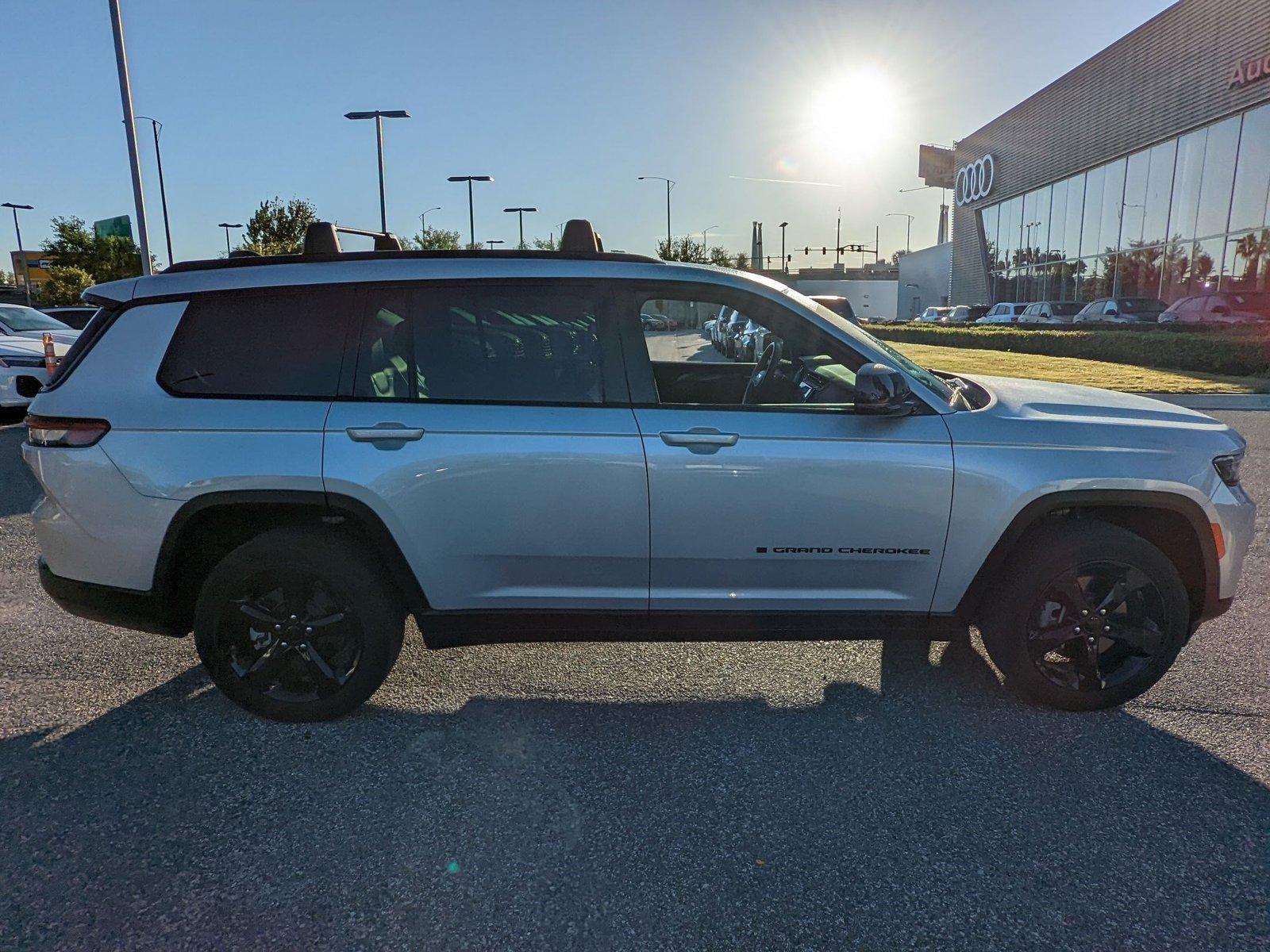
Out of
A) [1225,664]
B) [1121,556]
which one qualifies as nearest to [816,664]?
[1121,556]

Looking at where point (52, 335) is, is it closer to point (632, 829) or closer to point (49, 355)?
point (49, 355)

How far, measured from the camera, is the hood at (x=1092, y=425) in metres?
3.18

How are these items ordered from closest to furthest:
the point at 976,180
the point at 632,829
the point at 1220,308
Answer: the point at 632,829
the point at 1220,308
the point at 976,180

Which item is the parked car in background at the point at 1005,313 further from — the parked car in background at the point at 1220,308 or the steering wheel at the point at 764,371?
the steering wheel at the point at 764,371

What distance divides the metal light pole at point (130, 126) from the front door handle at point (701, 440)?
18.0m

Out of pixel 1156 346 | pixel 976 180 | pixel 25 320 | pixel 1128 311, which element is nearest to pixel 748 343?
pixel 25 320

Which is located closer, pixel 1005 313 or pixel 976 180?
pixel 1005 313

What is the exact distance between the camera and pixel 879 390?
2.99 meters

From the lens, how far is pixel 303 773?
301cm

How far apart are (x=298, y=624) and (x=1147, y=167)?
36362mm

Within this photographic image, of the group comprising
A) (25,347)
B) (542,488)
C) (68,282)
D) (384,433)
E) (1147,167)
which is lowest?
(542,488)

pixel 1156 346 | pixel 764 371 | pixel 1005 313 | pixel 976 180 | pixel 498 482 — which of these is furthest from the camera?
pixel 976 180

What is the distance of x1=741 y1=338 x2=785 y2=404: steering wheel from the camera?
13.1 ft

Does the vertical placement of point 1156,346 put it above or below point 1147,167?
below
